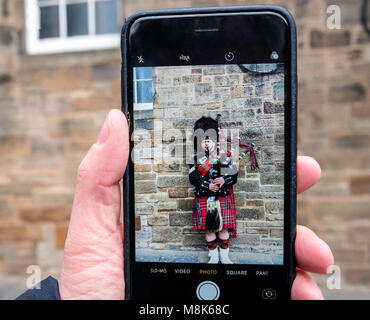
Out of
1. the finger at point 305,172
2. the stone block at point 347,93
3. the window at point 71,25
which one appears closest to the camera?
the finger at point 305,172

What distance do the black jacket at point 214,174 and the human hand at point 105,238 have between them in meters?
0.21

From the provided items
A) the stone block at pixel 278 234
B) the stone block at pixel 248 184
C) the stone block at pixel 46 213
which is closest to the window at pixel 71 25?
the stone block at pixel 46 213

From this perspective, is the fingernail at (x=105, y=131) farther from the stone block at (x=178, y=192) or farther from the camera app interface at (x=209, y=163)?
the stone block at (x=178, y=192)

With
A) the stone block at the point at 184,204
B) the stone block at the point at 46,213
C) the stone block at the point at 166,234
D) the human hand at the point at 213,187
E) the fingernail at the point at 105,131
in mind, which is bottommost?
the stone block at the point at 46,213

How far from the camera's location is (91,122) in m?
2.92

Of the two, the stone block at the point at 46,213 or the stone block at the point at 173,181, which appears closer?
the stone block at the point at 173,181

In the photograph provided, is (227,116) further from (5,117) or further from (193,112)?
(5,117)

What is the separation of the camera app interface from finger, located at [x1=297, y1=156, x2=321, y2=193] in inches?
4.7

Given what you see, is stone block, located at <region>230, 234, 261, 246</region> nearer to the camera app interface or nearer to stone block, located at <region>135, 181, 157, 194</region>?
the camera app interface

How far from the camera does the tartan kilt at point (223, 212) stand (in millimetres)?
1094

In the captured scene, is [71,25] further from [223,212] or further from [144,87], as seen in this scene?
[223,212]

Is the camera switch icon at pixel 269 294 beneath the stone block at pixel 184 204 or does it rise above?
beneath
